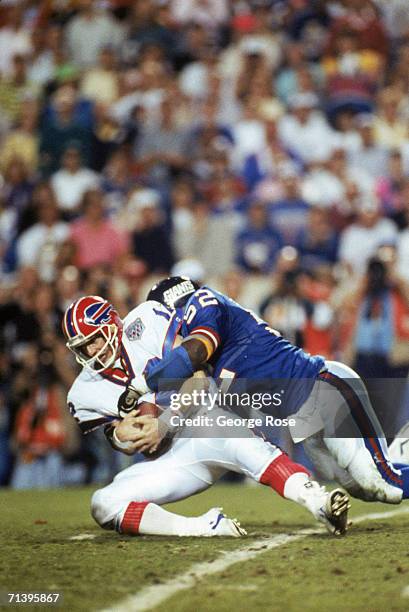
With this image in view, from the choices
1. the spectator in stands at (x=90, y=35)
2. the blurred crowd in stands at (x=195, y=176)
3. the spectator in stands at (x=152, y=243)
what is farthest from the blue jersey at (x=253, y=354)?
the spectator in stands at (x=90, y=35)

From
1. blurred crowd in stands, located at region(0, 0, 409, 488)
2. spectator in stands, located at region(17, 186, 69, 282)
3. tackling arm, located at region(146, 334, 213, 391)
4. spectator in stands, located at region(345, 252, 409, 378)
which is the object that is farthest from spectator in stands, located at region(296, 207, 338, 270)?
tackling arm, located at region(146, 334, 213, 391)

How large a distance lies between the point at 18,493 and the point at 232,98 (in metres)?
4.72

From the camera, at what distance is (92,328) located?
484 centimetres

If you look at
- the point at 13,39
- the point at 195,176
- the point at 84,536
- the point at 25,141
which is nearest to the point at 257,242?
the point at 195,176

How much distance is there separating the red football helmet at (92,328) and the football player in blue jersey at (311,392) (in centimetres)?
23

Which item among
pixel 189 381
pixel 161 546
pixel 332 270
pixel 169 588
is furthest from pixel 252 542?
pixel 332 270

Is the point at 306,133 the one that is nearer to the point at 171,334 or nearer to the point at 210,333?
the point at 171,334

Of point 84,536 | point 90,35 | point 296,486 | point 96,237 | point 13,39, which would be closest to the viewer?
point 296,486

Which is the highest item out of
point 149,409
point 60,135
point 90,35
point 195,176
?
point 90,35

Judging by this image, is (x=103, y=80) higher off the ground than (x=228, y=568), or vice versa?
(x=103, y=80)

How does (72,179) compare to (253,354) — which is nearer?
(253,354)

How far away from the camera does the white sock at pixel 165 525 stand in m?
4.75

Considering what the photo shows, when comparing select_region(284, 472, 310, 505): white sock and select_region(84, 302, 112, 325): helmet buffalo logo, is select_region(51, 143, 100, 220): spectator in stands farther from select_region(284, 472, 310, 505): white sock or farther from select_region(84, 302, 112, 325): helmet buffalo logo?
select_region(284, 472, 310, 505): white sock

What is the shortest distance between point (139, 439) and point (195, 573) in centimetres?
97
